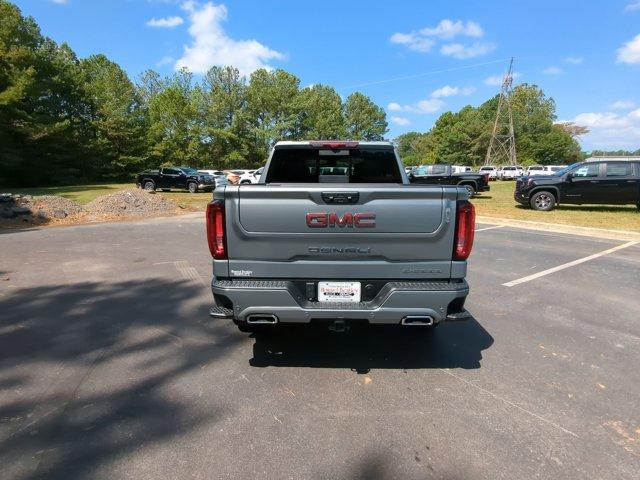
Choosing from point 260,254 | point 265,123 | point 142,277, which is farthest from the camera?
point 265,123

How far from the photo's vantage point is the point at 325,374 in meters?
3.37

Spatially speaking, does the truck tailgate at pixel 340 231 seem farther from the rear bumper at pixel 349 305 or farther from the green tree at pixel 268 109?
the green tree at pixel 268 109

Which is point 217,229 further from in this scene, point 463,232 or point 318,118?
point 318,118

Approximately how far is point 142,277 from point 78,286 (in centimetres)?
88

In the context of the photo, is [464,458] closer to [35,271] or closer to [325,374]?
[325,374]

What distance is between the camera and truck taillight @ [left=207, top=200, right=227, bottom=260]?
3010mm

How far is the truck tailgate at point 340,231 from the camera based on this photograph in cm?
293

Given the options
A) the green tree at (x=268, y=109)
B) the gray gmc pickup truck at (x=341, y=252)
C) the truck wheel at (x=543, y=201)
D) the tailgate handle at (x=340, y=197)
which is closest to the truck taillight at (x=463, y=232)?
the gray gmc pickup truck at (x=341, y=252)

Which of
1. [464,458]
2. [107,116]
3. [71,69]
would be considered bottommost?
[464,458]

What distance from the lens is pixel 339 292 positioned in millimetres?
3084

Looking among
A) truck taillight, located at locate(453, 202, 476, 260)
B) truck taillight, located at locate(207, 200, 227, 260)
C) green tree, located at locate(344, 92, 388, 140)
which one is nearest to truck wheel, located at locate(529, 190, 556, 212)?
truck taillight, located at locate(453, 202, 476, 260)

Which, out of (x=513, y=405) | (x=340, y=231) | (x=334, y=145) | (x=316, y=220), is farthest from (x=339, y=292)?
(x=334, y=145)

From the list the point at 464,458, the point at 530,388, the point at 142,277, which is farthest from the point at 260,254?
the point at 142,277

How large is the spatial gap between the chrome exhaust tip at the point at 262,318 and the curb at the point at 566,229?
408 inches
